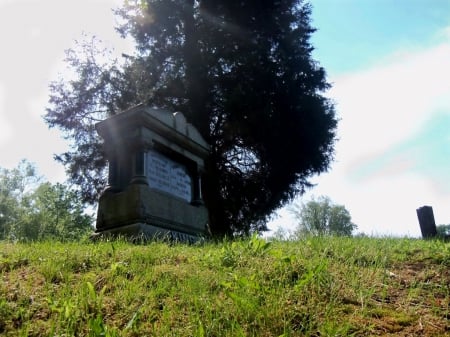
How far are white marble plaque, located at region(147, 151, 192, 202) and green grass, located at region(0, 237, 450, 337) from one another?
16.4 feet

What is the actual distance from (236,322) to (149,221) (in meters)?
5.76

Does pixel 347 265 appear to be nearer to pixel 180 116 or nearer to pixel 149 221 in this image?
pixel 149 221

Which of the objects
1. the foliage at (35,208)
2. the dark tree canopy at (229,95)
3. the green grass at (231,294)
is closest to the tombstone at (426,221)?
the dark tree canopy at (229,95)

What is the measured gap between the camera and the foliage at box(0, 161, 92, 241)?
30.1 meters

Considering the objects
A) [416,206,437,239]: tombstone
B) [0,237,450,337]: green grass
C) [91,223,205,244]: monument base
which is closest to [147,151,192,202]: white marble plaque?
[91,223,205,244]: monument base

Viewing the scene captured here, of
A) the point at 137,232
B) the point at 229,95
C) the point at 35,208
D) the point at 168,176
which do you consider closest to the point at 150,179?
the point at 168,176

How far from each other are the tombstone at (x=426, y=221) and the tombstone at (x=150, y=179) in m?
5.07

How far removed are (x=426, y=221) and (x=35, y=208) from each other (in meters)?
33.6

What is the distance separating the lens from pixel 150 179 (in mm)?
8531

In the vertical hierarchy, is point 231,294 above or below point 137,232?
below

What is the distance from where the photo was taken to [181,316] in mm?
2387

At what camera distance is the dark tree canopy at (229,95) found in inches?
541

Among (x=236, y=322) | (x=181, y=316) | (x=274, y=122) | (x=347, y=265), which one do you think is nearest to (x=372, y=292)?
(x=347, y=265)

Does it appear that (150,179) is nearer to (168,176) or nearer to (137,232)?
(168,176)
